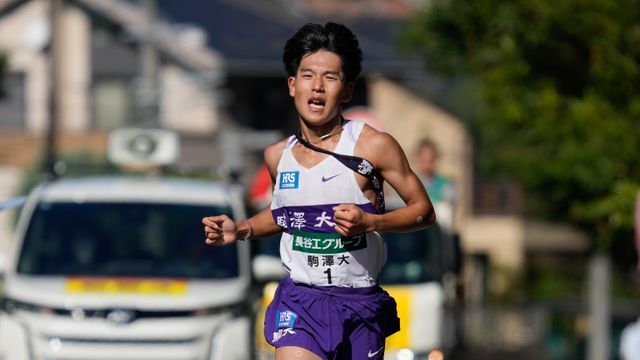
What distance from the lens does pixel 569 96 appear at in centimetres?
1474

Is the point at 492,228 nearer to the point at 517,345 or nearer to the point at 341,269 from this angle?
the point at 517,345

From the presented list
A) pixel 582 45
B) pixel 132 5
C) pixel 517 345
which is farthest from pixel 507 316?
pixel 132 5

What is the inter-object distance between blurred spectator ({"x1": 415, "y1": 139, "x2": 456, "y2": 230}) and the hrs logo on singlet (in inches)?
298

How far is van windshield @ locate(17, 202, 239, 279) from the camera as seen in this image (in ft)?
35.9

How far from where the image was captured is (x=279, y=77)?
145 feet

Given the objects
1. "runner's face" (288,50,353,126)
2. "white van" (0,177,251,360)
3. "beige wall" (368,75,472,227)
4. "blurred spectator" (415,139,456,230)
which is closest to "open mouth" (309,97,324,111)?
"runner's face" (288,50,353,126)

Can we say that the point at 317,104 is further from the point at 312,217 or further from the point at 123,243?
the point at 123,243

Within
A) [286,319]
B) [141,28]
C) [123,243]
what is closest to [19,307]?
[123,243]

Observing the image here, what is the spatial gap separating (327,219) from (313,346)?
1.58 ft

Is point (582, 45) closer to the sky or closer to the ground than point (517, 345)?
closer to the sky

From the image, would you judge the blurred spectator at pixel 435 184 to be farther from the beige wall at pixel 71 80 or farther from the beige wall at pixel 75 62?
the beige wall at pixel 75 62

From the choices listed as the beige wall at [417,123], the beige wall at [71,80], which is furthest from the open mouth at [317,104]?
the beige wall at [417,123]

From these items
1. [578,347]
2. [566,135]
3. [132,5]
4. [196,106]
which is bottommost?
[578,347]

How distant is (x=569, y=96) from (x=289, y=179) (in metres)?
8.35
